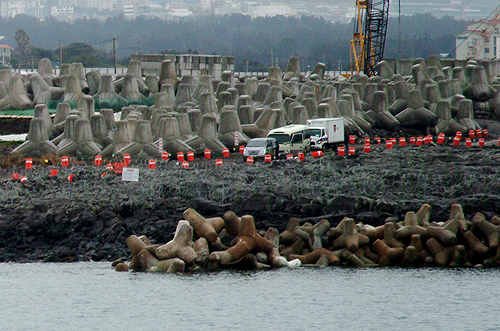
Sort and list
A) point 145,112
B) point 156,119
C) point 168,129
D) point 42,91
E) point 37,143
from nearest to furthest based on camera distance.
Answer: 1. point 168,129
2. point 37,143
3. point 156,119
4. point 145,112
5. point 42,91

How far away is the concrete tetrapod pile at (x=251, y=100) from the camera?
5384cm

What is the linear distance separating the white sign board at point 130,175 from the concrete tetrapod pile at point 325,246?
297 inches

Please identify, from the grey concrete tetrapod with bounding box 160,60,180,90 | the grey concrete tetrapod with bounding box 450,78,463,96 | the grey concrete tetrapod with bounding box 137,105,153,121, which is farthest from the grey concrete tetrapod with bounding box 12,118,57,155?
the grey concrete tetrapod with bounding box 450,78,463,96

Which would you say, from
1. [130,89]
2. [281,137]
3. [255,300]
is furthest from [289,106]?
[255,300]

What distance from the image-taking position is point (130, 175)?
41.9 m

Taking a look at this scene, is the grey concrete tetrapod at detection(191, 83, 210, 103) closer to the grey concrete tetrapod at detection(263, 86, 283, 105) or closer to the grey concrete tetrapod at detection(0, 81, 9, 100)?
the grey concrete tetrapod at detection(263, 86, 283, 105)

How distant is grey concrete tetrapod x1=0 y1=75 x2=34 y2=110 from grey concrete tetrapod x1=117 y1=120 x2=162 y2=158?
16.8 metres

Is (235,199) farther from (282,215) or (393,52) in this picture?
(393,52)

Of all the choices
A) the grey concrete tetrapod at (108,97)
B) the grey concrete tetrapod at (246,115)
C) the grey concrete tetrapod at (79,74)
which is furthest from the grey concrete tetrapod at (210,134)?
the grey concrete tetrapod at (79,74)

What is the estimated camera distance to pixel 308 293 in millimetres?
32656

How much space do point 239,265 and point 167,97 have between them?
28.8 m

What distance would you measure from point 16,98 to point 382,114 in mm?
22113

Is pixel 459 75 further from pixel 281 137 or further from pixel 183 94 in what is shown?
pixel 281 137

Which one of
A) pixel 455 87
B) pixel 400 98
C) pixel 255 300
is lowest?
pixel 255 300
